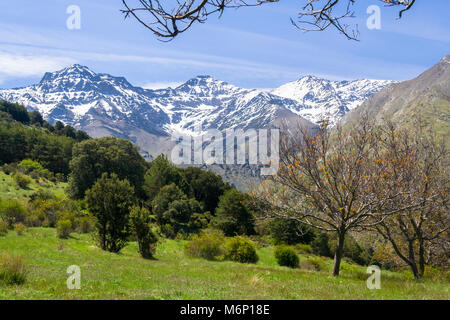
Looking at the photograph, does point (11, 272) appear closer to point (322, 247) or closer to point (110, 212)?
point (110, 212)

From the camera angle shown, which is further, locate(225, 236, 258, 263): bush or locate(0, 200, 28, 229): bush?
locate(0, 200, 28, 229): bush

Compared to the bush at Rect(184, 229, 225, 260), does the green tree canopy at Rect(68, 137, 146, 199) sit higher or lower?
higher

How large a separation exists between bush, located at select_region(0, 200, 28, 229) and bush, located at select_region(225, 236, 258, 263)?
57.1ft

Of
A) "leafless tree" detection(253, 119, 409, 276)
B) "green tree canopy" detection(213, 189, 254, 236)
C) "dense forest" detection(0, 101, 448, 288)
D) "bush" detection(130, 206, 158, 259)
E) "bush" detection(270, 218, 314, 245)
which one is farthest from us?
"green tree canopy" detection(213, 189, 254, 236)

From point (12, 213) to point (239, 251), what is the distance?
64.1 ft

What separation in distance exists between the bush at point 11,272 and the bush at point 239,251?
19.1 metres

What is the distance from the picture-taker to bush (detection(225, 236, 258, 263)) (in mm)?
26016

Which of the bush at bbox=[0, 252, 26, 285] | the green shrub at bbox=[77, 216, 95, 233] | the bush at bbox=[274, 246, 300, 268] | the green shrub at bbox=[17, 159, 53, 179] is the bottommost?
the bush at bbox=[274, 246, 300, 268]

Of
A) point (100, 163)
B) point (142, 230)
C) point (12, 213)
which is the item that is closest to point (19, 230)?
point (12, 213)

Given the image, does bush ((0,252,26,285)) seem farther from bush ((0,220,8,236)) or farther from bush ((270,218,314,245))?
bush ((270,218,314,245))

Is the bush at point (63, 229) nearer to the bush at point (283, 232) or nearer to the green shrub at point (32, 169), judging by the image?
the bush at point (283, 232)

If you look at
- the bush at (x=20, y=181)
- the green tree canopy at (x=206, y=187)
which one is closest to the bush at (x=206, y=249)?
the bush at (x=20, y=181)

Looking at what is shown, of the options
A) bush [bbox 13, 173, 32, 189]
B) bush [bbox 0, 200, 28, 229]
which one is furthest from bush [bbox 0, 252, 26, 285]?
bush [bbox 13, 173, 32, 189]

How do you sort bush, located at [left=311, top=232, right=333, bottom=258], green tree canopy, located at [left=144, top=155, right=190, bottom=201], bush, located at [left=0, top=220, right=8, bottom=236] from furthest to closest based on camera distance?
green tree canopy, located at [left=144, top=155, right=190, bottom=201] → bush, located at [left=311, top=232, right=333, bottom=258] → bush, located at [left=0, top=220, right=8, bottom=236]
